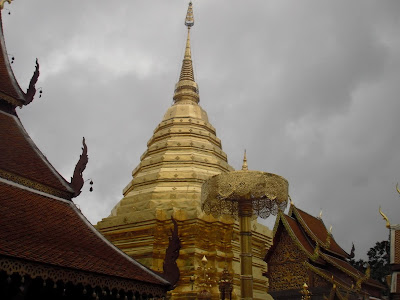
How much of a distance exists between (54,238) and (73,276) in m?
0.75

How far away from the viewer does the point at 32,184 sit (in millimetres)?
7461

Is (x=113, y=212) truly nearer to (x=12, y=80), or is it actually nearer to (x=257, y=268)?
(x=257, y=268)

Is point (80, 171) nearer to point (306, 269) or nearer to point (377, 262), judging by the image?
point (306, 269)

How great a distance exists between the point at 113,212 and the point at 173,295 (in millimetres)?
4963

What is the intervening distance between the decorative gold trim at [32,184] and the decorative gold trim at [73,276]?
2035mm

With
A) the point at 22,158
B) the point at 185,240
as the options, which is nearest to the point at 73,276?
the point at 22,158

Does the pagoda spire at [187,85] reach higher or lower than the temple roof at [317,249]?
higher

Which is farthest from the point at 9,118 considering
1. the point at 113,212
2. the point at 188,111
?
the point at 188,111

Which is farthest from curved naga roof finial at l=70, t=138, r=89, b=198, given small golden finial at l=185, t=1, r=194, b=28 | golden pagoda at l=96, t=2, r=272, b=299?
small golden finial at l=185, t=1, r=194, b=28

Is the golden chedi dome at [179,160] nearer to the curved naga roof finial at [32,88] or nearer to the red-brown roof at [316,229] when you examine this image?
the red-brown roof at [316,229]

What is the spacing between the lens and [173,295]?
1451cm

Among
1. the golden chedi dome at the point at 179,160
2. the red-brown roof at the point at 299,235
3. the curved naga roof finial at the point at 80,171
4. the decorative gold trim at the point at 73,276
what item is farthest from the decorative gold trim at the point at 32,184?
the golden chedi dome at the point at 179,160

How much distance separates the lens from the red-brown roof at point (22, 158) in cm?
744

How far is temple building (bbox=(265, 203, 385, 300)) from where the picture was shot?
40.6 ft
